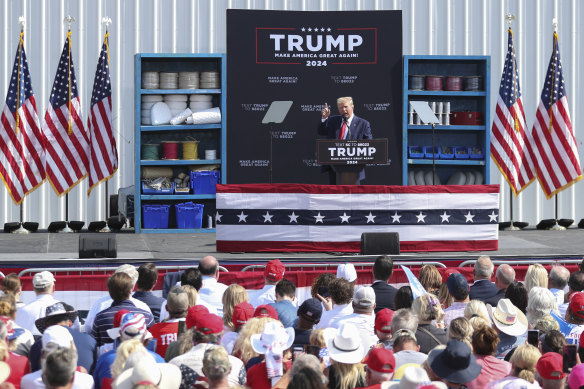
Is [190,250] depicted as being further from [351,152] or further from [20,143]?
[20,143]

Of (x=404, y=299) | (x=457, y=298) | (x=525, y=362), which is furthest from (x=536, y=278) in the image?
(x=525, y=362)

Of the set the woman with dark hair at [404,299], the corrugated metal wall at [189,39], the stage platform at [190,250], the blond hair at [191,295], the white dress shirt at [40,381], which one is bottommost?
the white dress shirt at [40,381]

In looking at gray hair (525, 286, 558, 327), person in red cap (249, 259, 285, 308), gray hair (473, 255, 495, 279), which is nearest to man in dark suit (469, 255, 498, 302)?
gray hair (473, 255, 495, 279)

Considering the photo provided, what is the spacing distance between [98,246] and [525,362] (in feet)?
29.5

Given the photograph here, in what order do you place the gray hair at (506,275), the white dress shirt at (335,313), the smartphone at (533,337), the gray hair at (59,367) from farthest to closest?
the gray hair at (506,275) < the white dress shirt at (335,313) < the smartphone at (533,337) < the gray hair at (59,367)

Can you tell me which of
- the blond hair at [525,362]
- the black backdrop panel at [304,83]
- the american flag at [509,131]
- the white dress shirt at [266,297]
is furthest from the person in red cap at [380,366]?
the american flag at [509,131]

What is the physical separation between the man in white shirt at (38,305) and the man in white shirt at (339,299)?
2.31 meters

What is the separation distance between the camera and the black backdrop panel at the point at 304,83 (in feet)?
66.0

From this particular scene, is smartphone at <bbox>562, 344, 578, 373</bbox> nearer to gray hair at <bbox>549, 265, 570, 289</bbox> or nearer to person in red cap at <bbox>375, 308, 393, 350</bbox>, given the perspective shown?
person in red cap at <bbox>375, 308, 393, 350</bbox>

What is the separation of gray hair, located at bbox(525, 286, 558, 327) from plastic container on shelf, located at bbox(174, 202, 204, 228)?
38.7 ft

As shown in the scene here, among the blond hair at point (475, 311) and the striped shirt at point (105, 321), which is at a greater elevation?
the blond hair at point (475, 311)

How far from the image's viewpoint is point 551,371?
6293 millimetres

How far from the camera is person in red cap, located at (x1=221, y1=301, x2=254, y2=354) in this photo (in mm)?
7895

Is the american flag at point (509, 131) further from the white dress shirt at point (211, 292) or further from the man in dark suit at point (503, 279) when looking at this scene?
the white dress shirt at point (211, 292)
